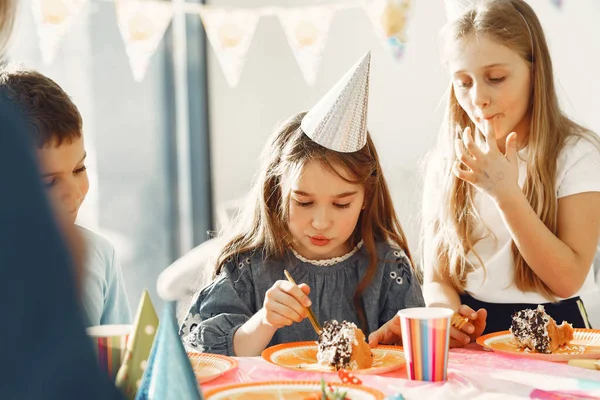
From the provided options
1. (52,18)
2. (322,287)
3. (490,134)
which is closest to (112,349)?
(322,287)

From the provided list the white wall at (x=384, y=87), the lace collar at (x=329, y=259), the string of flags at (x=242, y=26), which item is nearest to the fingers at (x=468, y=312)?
the lace collar at (x=329, y=259)

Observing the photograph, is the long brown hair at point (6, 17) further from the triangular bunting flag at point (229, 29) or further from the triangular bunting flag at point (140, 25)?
the triangular bunting flag at point (229, 29)

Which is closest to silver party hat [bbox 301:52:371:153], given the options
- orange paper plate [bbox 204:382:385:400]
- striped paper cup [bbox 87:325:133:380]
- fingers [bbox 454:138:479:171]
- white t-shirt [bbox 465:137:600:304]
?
fingers [bbox 454:138:479:171]

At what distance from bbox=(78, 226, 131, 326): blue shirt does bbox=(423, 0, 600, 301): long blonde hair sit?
0.68m

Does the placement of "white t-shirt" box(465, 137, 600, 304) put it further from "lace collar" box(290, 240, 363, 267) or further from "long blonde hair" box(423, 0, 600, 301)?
"lace collar" box(290, 240, 363, 267)

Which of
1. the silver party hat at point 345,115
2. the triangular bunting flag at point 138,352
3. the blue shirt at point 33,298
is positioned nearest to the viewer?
the blue shirt at point 33,298

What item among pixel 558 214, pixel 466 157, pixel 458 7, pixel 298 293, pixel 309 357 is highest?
pixel 458 7

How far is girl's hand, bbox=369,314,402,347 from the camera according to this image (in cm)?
135

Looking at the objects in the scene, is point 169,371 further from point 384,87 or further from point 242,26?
point 384,87

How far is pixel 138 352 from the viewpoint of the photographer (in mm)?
836

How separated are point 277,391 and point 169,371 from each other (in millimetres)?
338

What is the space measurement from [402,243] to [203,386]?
2.27 feet

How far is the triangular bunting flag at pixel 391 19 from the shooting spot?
3.11 m

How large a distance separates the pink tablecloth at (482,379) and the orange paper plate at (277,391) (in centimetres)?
6
